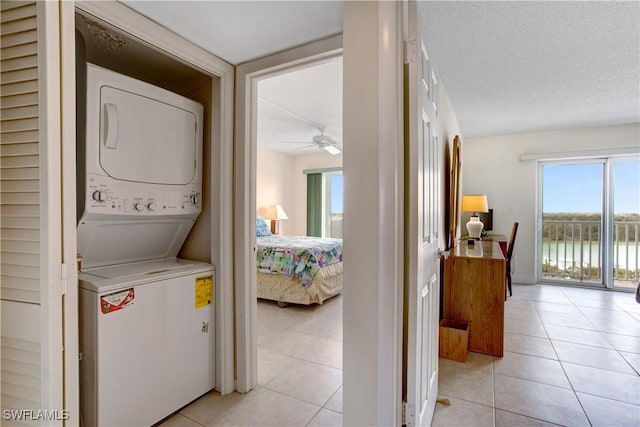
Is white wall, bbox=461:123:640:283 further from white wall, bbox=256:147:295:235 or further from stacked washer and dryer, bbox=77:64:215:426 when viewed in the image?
stacked washer and dryer, bbox=77:64:215:426

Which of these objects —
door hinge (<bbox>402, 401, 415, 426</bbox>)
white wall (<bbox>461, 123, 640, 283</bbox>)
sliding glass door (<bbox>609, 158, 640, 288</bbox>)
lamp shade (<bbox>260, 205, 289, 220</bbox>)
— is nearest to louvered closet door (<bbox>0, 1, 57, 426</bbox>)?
door hinge (<bbox>402, 401, 415, 426</bbox>)

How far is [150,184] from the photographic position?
1.65 metres

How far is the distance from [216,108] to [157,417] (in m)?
1.72

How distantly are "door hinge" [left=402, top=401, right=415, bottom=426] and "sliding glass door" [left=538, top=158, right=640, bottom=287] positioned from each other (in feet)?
15.1

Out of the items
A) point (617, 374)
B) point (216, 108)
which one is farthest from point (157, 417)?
point (617, 374)

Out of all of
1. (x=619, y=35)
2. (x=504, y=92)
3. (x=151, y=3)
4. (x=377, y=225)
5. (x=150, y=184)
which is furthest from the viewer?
(x=504, y=92)

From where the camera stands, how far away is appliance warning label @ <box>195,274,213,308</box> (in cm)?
181

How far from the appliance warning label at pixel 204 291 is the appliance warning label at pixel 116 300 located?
369mm

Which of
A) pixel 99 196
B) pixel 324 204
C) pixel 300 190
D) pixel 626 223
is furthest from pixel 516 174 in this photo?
pixel 99 196

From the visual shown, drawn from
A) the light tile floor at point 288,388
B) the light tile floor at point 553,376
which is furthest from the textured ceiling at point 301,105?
the light tile floor at point 553,376

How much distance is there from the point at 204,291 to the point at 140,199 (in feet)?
2.08

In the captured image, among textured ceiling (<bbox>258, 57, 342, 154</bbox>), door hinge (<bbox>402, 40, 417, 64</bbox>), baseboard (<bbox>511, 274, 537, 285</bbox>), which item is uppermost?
textured ceiling (<bbox>258, 57, 342, 154</bbox>)

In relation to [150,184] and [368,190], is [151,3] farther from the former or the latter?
[368,190]

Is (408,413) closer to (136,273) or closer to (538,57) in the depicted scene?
(136,273)
